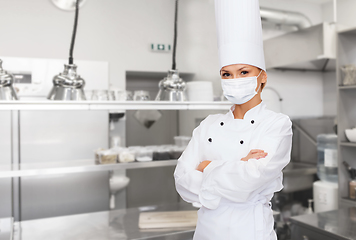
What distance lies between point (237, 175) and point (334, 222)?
1180 millimetres

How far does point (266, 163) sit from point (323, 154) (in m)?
2.30

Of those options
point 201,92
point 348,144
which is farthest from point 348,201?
point 201,92

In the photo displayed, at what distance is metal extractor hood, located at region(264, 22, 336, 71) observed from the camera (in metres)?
3.07

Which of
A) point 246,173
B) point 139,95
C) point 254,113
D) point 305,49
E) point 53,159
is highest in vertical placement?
point 305,49

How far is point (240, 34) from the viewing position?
136 cm

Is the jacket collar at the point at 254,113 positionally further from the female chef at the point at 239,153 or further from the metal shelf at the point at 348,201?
the metal shelf at the point at 348,201

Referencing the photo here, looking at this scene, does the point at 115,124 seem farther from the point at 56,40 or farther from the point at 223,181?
the point at 223,181

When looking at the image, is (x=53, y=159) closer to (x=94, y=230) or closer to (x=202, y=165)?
(x=94, y=230)

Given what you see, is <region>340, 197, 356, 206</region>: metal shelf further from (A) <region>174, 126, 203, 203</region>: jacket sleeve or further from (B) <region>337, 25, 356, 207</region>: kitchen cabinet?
(A) <region>174, 126, 203, 203</region>: jacket sleeve

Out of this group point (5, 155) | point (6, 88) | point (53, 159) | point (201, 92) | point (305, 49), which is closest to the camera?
point (6, 88)

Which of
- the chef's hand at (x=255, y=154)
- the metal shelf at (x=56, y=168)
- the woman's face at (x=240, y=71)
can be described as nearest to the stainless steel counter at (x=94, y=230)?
the metal shelf at (x=56, y=168)

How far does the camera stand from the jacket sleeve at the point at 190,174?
51.5 inches

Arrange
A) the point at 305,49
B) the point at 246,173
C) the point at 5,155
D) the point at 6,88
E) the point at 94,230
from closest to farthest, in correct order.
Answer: the point at 246,173 < the point at 6,88 < the point at 94,230 < the point at 5,155 < the point at 305,49

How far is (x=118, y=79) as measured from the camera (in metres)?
3.30
